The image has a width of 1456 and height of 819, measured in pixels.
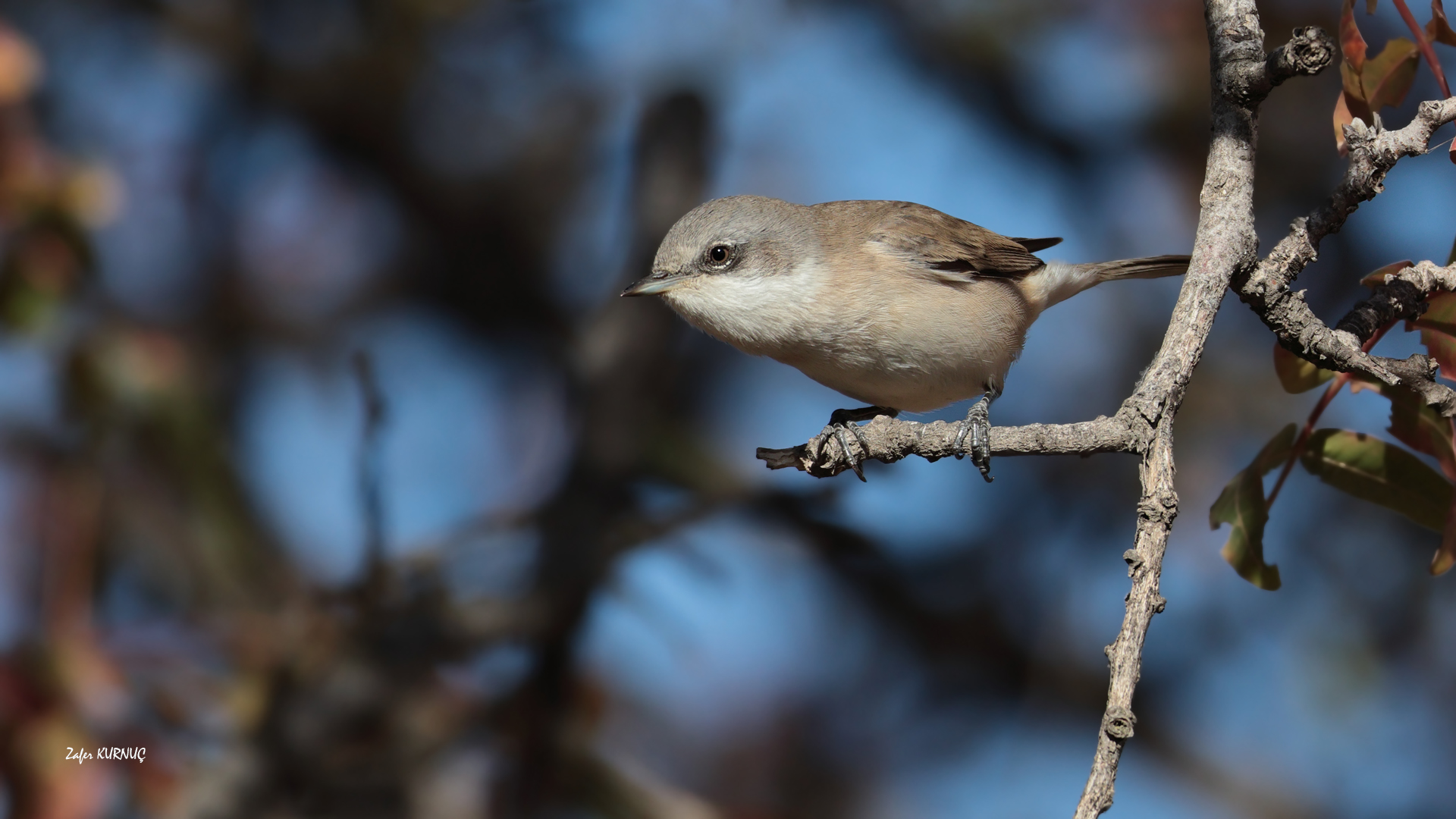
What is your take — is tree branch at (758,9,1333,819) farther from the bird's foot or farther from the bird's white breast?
the bird's white breast

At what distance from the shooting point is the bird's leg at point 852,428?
2.37m

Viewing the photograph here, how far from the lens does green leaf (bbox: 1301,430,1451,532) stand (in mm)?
2115

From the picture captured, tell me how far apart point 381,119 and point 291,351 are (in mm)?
1637

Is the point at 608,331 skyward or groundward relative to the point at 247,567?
skyward

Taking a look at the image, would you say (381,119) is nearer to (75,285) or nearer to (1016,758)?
(75,285)

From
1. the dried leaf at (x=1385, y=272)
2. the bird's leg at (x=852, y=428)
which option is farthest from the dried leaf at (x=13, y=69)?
the dried leaf at (x=1385, y=272)

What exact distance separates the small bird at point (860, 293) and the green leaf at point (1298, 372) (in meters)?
0.92

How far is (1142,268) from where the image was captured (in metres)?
3.78

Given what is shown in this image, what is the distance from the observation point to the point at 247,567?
201 inches

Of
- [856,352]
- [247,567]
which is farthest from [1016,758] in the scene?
[247,567]

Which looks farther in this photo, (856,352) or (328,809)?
(328,809)

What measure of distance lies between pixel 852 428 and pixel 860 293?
932 mm

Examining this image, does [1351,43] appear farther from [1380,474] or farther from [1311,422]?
[1380,474]

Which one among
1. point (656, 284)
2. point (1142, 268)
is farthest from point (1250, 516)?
point (656, 284)
